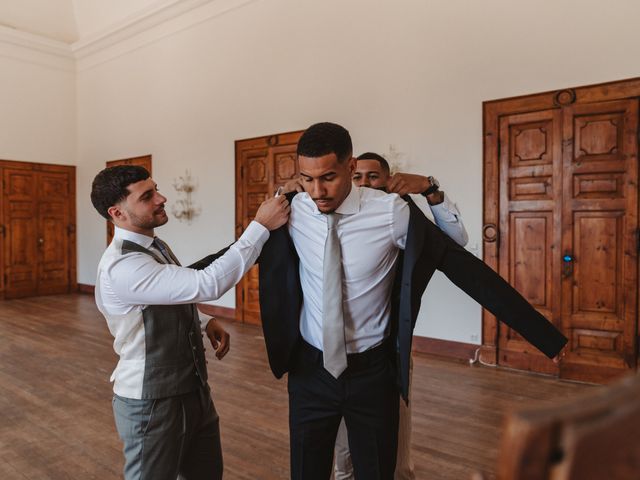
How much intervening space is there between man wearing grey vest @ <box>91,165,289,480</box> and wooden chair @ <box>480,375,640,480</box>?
1.48 m

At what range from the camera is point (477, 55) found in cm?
536

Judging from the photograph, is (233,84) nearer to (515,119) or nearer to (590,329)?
(515,119)

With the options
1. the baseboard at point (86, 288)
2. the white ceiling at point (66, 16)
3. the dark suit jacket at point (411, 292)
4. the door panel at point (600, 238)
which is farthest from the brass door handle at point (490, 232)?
the baseboard at point (86, 288)

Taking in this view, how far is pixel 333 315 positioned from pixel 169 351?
2.12ft

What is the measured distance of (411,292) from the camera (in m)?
1.73

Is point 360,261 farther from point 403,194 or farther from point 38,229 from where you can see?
point 38,229

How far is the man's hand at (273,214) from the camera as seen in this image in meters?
1.88

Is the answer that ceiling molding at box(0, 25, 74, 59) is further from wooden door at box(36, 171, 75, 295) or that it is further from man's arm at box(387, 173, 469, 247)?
man's arm at box(387, 173, 469, 247)

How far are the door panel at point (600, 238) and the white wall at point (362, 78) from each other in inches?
18.8

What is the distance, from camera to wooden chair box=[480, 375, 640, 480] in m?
0.43

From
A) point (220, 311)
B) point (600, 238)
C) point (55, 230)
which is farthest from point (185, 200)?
point (600, 238)

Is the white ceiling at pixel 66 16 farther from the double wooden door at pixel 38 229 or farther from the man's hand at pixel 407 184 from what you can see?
the man's hand at pixel 407 184

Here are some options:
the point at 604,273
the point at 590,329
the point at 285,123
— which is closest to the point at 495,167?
the point at 604,273

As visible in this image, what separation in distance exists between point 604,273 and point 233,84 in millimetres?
5858
